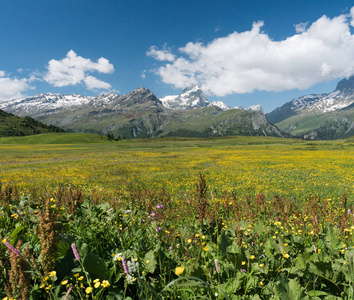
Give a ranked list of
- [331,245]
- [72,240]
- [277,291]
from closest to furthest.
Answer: [277,291], [72,240], [331,245]

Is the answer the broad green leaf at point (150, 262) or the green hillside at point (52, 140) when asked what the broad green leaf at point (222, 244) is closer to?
the broad green leaf at point (150, 262)

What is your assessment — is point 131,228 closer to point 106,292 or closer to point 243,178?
point 106,292

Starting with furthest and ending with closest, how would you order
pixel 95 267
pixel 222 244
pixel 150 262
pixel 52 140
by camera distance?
pixel 52 140, pixel 222 244, pixel 150 262, pixel 95 267

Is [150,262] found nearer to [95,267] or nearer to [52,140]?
[95,267]

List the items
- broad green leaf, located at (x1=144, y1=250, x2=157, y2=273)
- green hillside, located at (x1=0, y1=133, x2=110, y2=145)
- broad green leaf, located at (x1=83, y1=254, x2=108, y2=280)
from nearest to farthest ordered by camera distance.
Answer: broad green leaf, located at (x1=83, y1=254, x2=108, y2=280) → broad green leaf, located at (x1=144, y1=250, x2=157, y2=273) → green hillside, located at (x1=0, y1=133, x2=110, y2=145)

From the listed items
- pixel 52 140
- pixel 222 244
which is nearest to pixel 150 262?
pixel 222 244

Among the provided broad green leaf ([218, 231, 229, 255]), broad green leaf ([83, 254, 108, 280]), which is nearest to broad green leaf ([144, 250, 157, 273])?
broad green leaf ([83, 254, 108, 280])

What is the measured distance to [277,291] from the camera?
7.73 ft

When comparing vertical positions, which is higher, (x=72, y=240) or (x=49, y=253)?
(x=49, y=253)

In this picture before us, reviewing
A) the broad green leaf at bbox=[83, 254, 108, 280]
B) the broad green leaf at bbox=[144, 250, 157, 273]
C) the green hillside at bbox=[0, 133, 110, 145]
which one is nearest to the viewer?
the broad green leaf at bbox=[83, 254, 108, 280]

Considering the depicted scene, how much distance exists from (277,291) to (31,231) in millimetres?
4317

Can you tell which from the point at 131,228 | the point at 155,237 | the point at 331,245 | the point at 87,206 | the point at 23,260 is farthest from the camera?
the point at 87,206

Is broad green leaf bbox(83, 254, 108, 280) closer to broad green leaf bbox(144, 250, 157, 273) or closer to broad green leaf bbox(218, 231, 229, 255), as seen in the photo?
broad green leaf bbox(144, 250, 157, 273)

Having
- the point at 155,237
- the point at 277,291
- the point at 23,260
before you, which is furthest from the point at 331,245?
the point at 23,260
